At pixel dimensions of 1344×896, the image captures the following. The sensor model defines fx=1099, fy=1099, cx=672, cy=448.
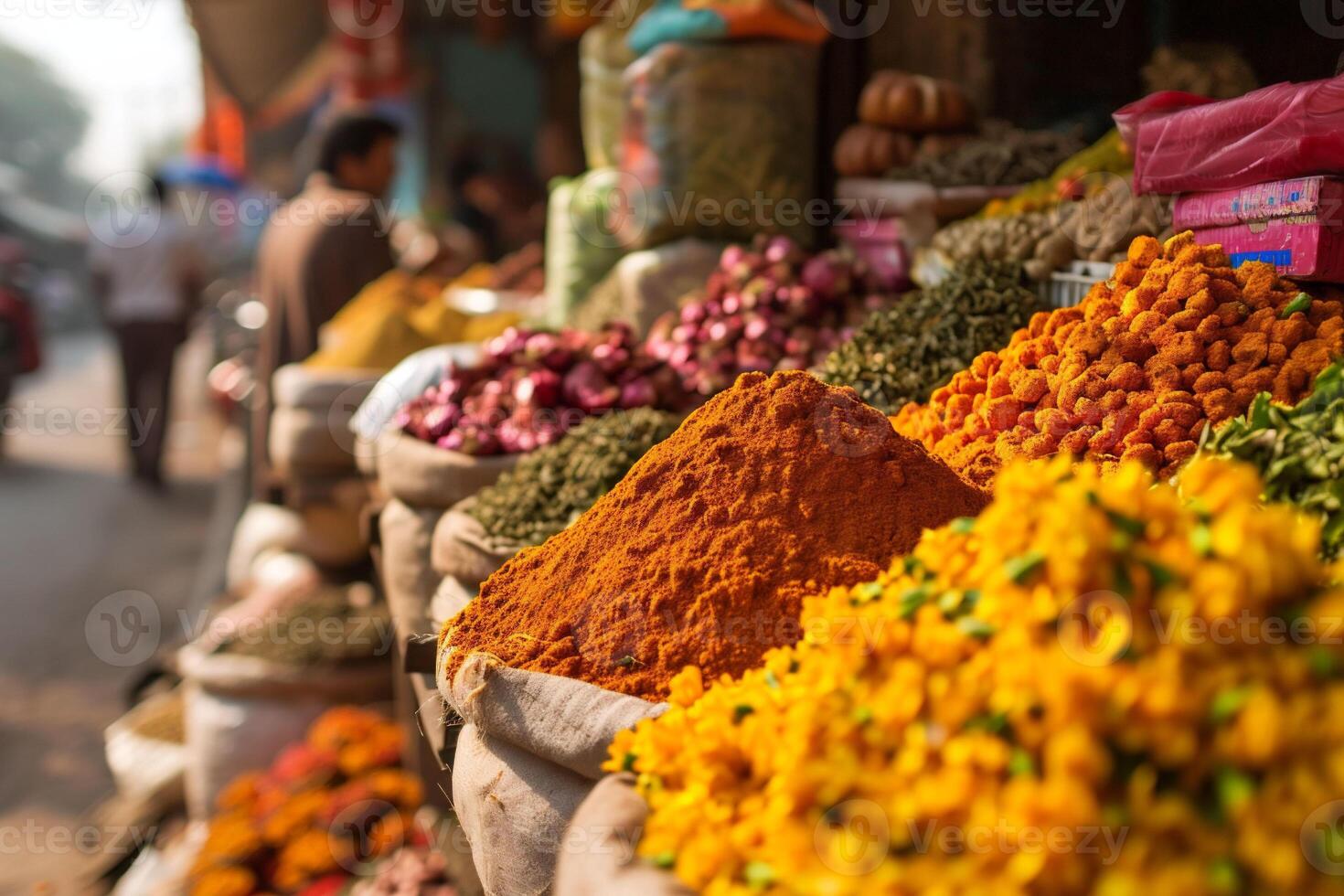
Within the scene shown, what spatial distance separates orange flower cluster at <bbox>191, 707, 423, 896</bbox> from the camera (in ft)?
8.45

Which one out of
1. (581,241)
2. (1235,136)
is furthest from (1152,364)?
(581,241)

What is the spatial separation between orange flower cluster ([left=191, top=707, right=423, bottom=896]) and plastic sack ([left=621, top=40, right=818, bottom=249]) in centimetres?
152

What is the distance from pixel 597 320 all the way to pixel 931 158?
3.17ft

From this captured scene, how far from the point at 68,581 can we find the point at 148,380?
2.31 metres

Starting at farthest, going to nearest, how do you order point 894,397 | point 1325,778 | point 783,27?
point 783,27, point 894,397, point 1325,778

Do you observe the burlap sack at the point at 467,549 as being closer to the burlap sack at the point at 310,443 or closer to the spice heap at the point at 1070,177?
the spice heap at the point at 1070,177

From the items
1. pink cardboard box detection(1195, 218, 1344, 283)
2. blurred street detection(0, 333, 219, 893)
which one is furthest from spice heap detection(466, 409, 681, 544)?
blurred street detection(0, 333, 219, 893)

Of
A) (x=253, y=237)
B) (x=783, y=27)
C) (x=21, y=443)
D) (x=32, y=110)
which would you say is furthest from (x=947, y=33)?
(x=32, y=110)

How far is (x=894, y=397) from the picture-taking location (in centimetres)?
195

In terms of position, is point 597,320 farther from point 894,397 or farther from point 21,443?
A: point 21,443

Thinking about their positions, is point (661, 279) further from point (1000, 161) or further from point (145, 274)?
point (145, 274)

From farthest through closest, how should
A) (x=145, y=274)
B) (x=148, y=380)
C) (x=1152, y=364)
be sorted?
(x=148, y=380)
(x=145, y=274)
(x=1152, y=364)

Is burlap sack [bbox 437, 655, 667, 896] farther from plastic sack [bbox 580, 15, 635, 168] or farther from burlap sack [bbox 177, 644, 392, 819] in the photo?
plastic sack [bbox 580, 15, 635, 168]

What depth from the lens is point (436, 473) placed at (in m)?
2.07
